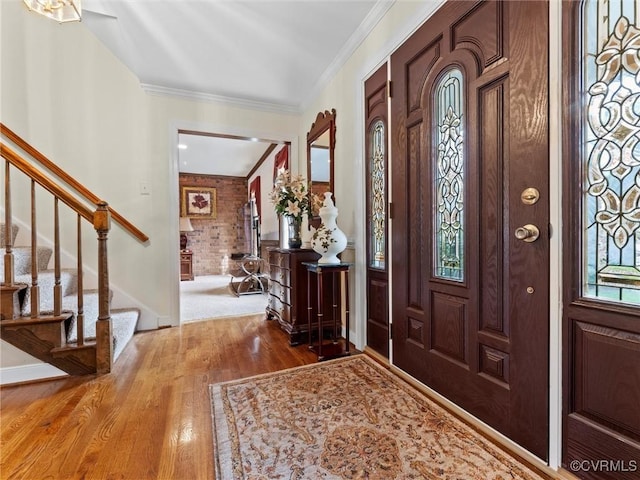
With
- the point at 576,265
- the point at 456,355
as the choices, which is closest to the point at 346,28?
the point at 576,265

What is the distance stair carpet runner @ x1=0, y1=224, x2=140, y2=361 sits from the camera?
6.68ft

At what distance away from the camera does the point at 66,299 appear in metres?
2.37

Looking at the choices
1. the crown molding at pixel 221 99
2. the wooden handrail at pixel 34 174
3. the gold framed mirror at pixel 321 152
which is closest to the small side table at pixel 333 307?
the gold framed mirror at pixel 321 152

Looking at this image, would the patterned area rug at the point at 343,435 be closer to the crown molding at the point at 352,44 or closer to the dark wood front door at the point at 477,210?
the dark wood front door at the point at 477,210

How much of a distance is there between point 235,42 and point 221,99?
3.28ft

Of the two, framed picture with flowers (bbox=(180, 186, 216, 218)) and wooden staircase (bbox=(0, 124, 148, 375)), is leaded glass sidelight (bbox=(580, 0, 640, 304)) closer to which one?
wooden staircase (bbox=(0, 124, 148, 375))

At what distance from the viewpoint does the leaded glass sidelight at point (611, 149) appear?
933mm

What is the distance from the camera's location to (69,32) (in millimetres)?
2777

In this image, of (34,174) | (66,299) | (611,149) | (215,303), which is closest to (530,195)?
(611,149)

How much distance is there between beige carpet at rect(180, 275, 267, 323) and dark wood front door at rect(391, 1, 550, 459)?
2409mm

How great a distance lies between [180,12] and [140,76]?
1141 mm

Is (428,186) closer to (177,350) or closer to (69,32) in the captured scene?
(177,350)

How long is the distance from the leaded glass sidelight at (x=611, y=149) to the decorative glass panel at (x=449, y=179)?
51cm

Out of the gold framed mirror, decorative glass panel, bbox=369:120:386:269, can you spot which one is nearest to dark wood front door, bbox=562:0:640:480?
decorative glass panel, bbox=369:120:386:269
